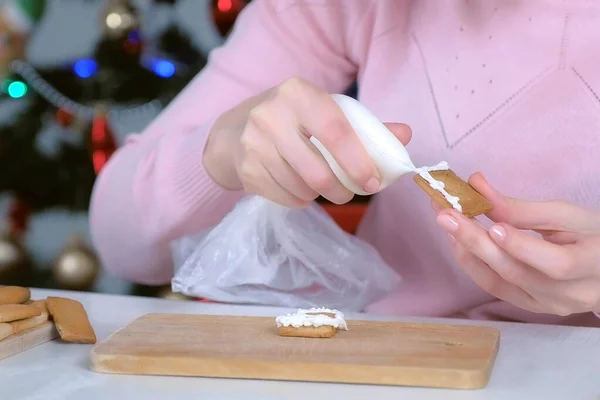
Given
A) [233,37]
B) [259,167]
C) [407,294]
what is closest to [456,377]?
[259,167]

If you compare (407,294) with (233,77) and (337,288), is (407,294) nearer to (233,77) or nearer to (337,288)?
(337,288)

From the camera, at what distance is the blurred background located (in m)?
2.05

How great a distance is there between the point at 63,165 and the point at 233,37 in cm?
121

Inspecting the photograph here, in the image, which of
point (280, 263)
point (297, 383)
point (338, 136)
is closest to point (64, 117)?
point (280, 263)

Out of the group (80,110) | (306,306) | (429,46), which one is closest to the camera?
(306,306)

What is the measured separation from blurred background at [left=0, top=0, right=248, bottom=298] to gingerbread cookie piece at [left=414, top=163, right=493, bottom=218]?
4.28ft

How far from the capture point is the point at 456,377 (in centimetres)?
57

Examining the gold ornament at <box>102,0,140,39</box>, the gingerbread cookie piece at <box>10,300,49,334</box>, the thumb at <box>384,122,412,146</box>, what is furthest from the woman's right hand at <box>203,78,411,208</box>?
the gold ornament at <box>102,0,140,39</box>

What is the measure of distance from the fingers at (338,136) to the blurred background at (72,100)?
1277 millimetres

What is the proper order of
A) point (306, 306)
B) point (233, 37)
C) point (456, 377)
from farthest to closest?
point (233, 37) → point (306, 306) → point (456, 377)

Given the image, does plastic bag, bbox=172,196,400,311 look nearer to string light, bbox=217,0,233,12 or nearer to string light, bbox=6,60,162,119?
string light, bbox=217,0,233,12

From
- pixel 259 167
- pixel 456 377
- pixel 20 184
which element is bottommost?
pixel 20 184

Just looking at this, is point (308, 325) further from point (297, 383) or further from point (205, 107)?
point (205, 107)

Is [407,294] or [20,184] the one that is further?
[20,184]
